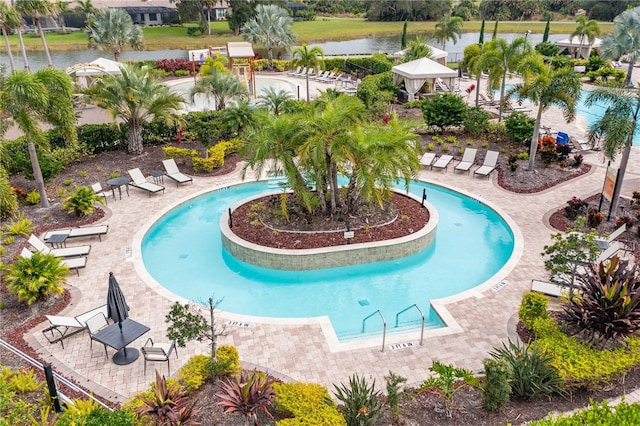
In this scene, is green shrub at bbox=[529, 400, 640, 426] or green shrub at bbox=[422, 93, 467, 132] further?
green shrub at bbox=[422, 93, 467, 132]

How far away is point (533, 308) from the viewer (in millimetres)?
10344

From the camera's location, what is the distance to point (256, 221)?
15492 millimetres

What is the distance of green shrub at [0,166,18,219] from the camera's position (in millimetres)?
12155

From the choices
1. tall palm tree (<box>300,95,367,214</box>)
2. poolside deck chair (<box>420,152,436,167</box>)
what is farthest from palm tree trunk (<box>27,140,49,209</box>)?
poolside deck chair (<box>420,152,436,167</box>)

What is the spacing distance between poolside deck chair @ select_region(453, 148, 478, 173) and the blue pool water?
3276 mm

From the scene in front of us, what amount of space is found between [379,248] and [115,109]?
13269mm

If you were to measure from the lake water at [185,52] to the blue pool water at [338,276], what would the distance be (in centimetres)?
3917

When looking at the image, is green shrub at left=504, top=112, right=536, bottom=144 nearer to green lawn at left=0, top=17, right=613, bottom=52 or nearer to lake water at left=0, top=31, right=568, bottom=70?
lake water at left=0, top=31, right=568, bottom=70

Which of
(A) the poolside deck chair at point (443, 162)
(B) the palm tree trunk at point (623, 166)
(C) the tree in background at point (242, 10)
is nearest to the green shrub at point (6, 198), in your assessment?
(A) the poolside deck chair at point (443, 162)

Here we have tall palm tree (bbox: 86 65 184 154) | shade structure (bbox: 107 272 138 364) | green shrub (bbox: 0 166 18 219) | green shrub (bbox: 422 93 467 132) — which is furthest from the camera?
green shrub (bbox: 422 93 467 132)

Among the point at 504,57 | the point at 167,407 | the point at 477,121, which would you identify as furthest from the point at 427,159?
the point at 167,407

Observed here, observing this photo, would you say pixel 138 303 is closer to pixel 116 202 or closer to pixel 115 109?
pixel 116 202

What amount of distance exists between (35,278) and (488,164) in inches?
659

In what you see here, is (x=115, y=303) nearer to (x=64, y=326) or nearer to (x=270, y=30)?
(x=64, y=326)
